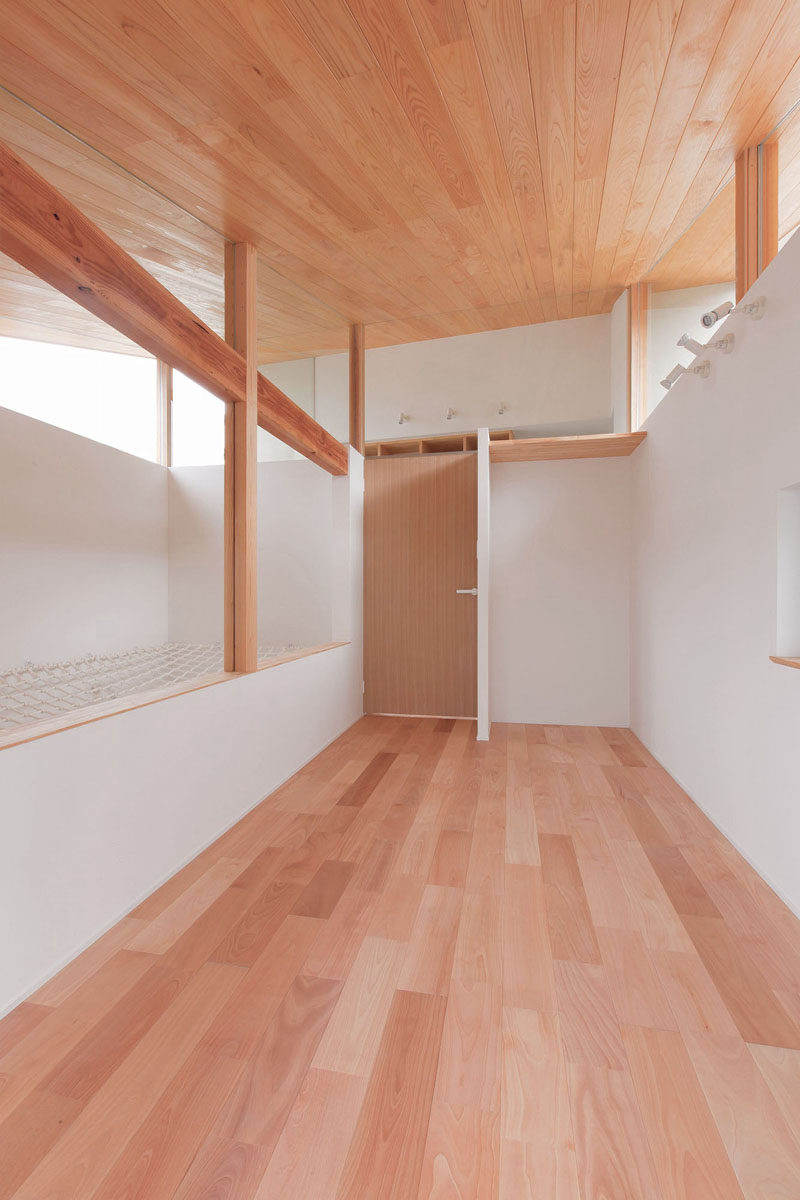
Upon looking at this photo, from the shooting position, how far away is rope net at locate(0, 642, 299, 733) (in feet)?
7.08

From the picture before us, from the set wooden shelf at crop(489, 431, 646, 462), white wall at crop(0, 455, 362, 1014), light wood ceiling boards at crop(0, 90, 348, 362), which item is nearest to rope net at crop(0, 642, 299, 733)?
white wall at crop(0, 455, 362, 1014)

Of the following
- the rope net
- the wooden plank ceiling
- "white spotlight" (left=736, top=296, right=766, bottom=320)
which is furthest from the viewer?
the rope net

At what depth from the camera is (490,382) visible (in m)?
4.85

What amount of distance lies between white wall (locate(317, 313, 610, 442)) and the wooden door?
3.33 feet

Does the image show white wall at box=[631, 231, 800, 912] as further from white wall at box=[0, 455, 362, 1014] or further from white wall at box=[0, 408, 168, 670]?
white wall at box=[0, 408, 168, 670]

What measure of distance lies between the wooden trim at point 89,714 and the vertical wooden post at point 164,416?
2759mm

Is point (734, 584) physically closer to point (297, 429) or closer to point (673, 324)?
point (673, 324)

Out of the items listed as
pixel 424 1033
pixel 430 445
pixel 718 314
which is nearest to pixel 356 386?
pixel 430 445

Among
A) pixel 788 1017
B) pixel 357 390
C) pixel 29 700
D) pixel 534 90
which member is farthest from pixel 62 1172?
pixel 357 390

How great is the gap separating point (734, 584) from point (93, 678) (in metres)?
2.84

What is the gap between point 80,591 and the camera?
370cm

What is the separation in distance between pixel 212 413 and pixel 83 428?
793 millimetres

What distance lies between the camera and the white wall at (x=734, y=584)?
1.74 m

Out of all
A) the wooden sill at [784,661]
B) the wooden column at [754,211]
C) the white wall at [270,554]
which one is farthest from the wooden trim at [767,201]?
the white wall at [270,554]
